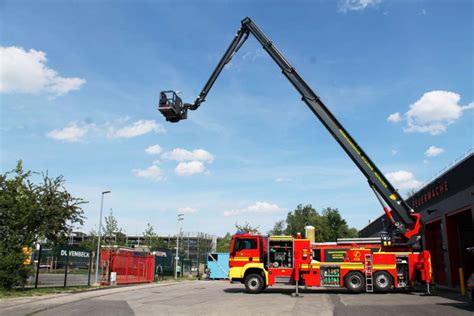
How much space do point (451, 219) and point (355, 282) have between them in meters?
6.74

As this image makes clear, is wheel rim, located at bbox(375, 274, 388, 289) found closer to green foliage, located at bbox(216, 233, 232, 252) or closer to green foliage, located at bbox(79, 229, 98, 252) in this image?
green foliage, located at bbox(79, 229, 98, 252)

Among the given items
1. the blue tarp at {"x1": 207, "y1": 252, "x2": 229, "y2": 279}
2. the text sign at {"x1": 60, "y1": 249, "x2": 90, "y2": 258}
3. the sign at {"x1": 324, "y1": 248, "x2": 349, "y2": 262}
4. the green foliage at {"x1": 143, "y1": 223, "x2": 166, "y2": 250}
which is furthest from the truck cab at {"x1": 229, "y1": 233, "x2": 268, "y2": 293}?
the green foliage at {"x1": 143, "y1": 223, "x2": 166, "y2": 250}

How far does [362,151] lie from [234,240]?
26.6ft

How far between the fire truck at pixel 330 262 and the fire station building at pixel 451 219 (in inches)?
83.6

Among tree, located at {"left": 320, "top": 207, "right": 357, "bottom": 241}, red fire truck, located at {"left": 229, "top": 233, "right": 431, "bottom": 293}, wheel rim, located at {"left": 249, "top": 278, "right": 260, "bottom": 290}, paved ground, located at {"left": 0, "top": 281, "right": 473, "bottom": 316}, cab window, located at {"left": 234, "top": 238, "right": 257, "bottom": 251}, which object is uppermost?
tree, located at {"left": 320, "top": 207, "right": 357, "bottom": 241}

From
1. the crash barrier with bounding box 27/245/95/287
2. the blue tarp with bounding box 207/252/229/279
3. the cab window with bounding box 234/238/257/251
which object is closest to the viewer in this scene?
the cab window with bounding box 234/238/257/251

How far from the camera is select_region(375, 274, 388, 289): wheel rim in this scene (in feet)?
67.5

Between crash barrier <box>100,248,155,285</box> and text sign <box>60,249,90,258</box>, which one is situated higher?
text sign <box>60,249,90,258</box>

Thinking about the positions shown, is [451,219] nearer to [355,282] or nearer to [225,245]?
[355,282]

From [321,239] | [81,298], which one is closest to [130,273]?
[81,298]

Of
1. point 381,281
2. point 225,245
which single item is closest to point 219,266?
point 381,281

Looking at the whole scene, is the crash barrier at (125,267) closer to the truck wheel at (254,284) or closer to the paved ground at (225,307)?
the truck wheel at (254,284)

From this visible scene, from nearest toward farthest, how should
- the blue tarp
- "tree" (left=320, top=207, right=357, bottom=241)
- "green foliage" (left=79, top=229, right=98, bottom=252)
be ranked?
the blue tarp → "green foliage" (left=79, top=229, right=98, bottom=252) → "tree" (left=320, top=207, right=357, bottom=241)

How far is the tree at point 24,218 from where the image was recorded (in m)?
20.0
